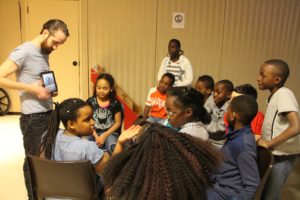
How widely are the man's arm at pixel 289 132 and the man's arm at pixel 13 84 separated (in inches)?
54.8

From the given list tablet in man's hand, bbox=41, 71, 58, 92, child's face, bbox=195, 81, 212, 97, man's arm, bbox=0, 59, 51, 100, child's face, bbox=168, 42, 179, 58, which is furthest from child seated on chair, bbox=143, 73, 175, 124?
man's arm, bbox=0, 59, 51, 100

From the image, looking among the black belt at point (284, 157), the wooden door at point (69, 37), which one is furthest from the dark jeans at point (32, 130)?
the wooden door at point (69, 37)

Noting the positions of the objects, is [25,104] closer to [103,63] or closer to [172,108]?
[172,108]

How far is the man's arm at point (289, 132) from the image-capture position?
4.93ft

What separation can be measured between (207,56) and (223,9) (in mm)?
765

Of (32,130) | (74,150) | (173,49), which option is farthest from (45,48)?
(173,49)

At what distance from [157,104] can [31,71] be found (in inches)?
59.5

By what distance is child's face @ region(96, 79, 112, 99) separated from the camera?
8.00 ft

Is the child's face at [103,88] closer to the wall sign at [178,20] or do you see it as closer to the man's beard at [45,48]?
the man's beard at [45,48]

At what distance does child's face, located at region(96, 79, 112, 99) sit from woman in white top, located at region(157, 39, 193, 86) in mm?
1245

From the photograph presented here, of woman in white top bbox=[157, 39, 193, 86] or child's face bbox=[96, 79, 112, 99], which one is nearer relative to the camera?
child's face bbox=[96, 79, 112, 99]

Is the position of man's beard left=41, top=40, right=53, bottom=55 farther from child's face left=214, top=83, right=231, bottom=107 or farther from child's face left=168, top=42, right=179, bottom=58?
child's face left=168, top=42, right=179, bottom=58

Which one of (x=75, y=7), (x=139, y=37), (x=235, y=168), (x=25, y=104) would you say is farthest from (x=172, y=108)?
(x=75, y=7)

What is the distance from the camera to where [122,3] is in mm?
4328
